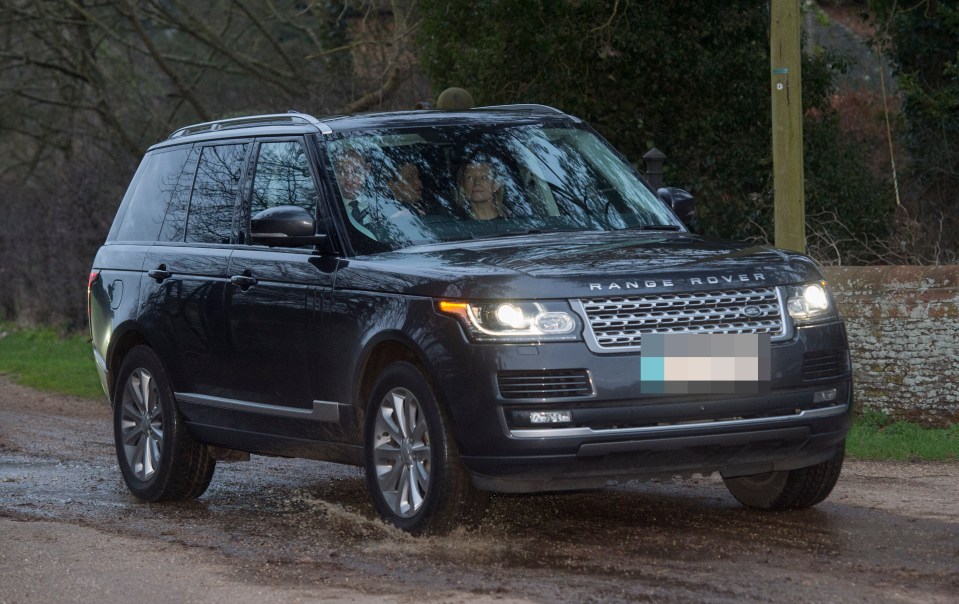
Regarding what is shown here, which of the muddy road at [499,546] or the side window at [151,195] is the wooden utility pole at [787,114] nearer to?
the muddy road at [499,546]

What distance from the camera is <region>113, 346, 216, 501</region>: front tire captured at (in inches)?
331

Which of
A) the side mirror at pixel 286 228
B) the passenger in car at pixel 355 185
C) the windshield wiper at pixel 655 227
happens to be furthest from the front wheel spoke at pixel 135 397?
the windshield wiper at pixel 655 227

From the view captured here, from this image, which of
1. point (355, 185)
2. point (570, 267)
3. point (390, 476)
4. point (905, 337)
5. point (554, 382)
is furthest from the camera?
point (905, 337)

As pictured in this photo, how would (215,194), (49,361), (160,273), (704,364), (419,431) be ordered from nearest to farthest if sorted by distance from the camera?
(704,364) < (419,431) < (215,194) < (160,273) < (49,361)

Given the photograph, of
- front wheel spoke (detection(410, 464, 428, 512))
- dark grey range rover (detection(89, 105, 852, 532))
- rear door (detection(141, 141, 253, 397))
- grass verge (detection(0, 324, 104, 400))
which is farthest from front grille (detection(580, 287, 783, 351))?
grass verge (detection(0, 324, 104, 400))

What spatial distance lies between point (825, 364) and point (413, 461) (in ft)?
5.86

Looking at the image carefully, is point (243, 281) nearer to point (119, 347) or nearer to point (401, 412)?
point (401, 412)

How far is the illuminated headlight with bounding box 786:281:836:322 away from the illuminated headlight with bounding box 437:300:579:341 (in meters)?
1.05

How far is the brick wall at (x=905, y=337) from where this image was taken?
10797 millimetres

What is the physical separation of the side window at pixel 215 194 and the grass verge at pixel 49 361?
726cm

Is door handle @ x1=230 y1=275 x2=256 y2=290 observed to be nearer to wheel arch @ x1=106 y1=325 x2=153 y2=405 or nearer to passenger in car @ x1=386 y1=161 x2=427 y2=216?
passenger in car @ x1=386 y1=161 x2=427 y2=216

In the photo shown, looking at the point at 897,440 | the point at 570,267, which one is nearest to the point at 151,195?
the point at 570,267

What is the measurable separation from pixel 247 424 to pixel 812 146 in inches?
496

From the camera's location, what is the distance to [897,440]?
10.3 m
